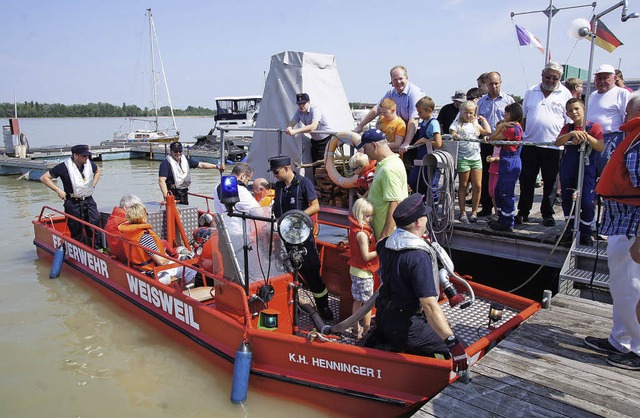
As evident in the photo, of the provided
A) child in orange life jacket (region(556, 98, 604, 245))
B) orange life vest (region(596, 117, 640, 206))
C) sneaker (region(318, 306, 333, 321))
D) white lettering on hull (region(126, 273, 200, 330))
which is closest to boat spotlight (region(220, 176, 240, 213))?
white lettering on hull (region(126, 273, 200, 330))

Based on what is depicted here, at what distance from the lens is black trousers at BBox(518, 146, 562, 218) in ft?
18.9

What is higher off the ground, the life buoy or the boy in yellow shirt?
the boy in yellow shirt

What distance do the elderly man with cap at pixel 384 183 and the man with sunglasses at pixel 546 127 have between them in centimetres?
243

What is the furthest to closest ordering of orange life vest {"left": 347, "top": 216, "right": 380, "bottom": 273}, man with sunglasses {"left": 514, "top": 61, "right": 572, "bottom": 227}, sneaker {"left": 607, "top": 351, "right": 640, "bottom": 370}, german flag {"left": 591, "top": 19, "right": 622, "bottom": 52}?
man with sunglasses {"left": 514, "top": 61, "right": 572, "bottom": 227}
german flag {"left": 591, "top": 19, "right": 622, "bottom": 52}
orange life vest {"left": 347, "top": 216, "right": 380, "bottom": 273}
sneaker {"left": 607, "top": 351, "right": 640, "bottom": 370}

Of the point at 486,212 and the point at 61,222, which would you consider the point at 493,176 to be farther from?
the point at 61,222

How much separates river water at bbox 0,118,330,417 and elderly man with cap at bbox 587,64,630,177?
4.16 meters

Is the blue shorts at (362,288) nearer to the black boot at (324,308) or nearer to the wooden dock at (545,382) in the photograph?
the black boot at (324,308)

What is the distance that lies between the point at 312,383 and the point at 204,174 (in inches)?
830

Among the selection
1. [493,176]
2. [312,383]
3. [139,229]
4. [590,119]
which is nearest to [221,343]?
[312,383]

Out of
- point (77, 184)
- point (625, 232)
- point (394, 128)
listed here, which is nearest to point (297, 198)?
point (394, 128)

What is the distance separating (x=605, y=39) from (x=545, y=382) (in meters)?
3.57

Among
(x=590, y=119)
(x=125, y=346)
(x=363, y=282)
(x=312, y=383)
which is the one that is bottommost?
(x=125, y=346)

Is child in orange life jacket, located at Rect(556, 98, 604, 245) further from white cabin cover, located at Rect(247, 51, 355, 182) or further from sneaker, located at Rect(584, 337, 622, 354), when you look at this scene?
white cabin cover, located at Rect(247, 51, 355, 182)

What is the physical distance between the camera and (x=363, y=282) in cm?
432
